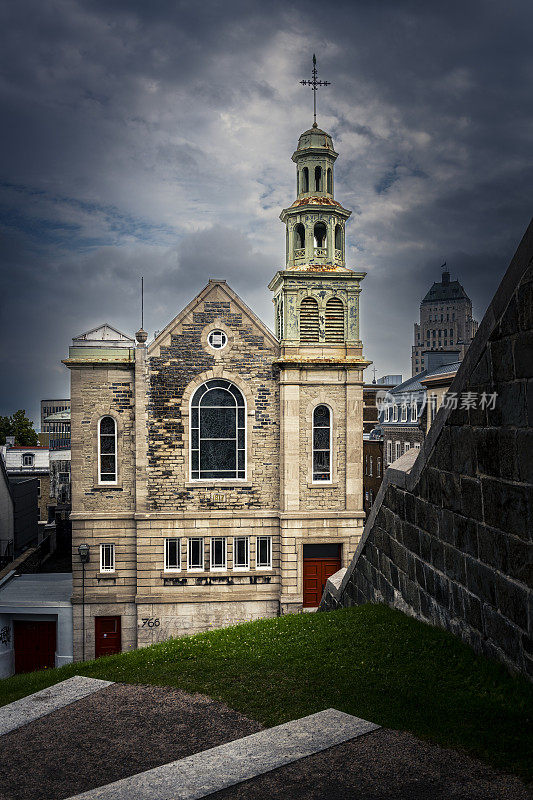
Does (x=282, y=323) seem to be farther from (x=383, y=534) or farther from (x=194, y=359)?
(x=383, y=534)

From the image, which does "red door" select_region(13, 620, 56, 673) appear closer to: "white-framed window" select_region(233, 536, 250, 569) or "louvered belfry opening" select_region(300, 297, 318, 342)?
"white-framed window" select_region(233, 536, 250, 569)

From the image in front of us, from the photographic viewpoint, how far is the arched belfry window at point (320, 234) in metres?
26.8

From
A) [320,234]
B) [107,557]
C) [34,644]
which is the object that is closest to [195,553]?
[107,557]

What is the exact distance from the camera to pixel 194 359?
24.5 m

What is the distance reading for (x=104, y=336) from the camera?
80.5ft

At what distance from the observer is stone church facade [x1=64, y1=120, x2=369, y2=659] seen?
24.1m

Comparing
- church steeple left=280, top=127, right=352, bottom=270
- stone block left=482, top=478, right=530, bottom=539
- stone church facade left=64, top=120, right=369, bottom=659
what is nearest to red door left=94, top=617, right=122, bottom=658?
stone church facade left=64, top=120, right=369, bottom=659

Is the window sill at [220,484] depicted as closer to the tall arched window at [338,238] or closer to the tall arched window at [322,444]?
the tall arched window at [322,444]

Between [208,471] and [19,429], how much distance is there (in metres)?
47.6

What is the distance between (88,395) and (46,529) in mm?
18216

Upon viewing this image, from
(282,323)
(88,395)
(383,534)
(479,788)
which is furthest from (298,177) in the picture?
(479,788)

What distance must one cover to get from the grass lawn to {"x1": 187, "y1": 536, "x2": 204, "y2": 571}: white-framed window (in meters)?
14.2

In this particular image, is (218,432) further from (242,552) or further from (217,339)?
(242,552)

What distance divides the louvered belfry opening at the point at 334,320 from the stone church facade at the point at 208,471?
1.89 ft
